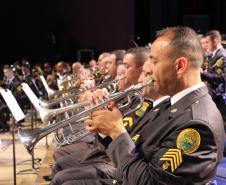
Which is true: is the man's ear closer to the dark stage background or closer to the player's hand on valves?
the player's hand on valves

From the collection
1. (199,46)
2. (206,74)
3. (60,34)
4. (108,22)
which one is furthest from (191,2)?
(199,46)

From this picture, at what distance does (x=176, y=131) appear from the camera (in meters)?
2.07

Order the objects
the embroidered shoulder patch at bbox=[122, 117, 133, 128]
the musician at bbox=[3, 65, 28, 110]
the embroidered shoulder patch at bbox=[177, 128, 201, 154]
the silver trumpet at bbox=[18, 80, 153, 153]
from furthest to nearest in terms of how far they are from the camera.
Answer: the musician at bbox=[3, 65, 28, 110] < the embroidered shoulder patch at bbox=[122, 117, 133, 128] < the silver trumpet at bbox=[18, 80, 153, 153] < the embroidered shoulder patch at bbox=[177, 128, 201, 154]

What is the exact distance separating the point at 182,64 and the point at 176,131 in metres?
0.37

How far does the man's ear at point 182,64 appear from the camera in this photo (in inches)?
86.0

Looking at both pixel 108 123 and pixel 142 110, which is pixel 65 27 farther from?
pixel 108 123

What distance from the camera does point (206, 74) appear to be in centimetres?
600

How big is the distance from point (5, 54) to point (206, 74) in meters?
12.2

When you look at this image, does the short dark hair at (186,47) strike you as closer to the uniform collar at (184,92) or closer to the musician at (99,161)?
the uniform collar at (184,92)

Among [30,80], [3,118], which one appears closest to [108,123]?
[3,118]

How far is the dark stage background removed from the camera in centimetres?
1656

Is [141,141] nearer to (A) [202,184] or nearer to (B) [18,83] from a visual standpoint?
(A) [202,184]

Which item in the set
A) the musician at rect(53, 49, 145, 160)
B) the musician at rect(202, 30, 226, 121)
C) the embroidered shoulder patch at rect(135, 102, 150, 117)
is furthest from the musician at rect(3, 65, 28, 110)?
the embroidered shoulder patch at rect(135, 102, 150, 117)

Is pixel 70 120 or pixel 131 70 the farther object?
pixel 131 70
